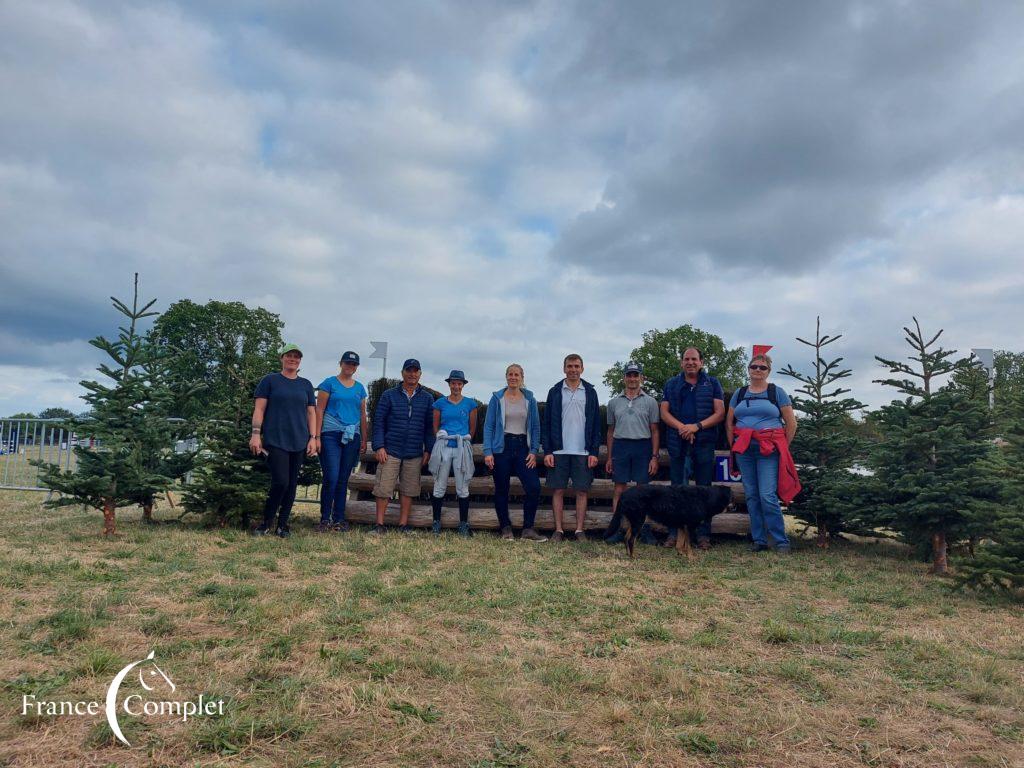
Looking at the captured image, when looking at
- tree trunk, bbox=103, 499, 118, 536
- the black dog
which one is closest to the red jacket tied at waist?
the black dog

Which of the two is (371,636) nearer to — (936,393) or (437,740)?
(437,740)

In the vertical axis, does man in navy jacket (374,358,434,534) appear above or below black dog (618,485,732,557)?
above

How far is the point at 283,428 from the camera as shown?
7.48 metres

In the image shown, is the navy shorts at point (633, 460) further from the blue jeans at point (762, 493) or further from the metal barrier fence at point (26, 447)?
the metal barrier fence at point (26, 447)

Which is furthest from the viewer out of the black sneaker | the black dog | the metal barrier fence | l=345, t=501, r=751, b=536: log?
the metal barrier fence

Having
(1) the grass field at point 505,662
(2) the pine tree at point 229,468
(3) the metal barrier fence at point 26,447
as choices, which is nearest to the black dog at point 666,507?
(1) the grass field at point 505,662

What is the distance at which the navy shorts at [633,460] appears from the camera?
8.04 metres

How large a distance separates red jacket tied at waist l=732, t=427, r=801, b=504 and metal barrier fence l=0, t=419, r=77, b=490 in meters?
13.5

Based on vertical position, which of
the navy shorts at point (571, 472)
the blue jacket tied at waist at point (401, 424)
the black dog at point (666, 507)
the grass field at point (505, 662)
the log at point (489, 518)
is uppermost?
the blue jacket tied at waist at point (401, 424)

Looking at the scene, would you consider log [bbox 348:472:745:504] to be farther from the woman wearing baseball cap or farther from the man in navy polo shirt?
the man in navy polo shirt

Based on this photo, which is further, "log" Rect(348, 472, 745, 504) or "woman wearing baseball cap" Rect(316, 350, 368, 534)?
"log" Rect(348, 472, 745, 504)

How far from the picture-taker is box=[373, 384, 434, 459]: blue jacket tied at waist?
8344 mm

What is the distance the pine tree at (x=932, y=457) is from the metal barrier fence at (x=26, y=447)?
15139mm

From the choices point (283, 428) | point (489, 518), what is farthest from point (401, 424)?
point (489, 518)
